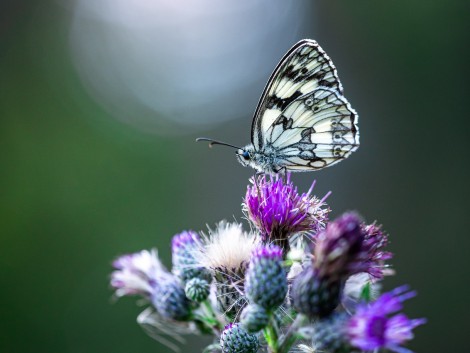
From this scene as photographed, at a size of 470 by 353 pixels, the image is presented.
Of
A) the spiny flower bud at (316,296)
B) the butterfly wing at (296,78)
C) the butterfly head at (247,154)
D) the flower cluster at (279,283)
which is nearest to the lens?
the flower cluster at (279,283)

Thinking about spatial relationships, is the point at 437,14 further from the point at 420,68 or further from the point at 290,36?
the point at 290,36

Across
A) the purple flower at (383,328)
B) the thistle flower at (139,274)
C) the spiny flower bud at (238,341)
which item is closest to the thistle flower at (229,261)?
the spiny flower bud at (238,341)

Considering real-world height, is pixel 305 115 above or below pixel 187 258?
above

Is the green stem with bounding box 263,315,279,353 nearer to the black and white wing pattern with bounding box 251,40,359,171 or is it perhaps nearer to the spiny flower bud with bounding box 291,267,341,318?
the spiny flower bud with bounding box 291,267,341,318

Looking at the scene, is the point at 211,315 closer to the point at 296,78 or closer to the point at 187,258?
the point at 187,258

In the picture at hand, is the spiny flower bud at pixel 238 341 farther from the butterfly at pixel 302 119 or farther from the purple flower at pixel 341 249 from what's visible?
the butterfly at pixel 302 119

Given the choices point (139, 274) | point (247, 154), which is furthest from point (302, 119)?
point (139, 274)

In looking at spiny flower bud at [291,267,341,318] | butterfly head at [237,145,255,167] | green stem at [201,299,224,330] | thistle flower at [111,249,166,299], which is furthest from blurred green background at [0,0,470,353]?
spiny flower bud at [291,267,341,318]
